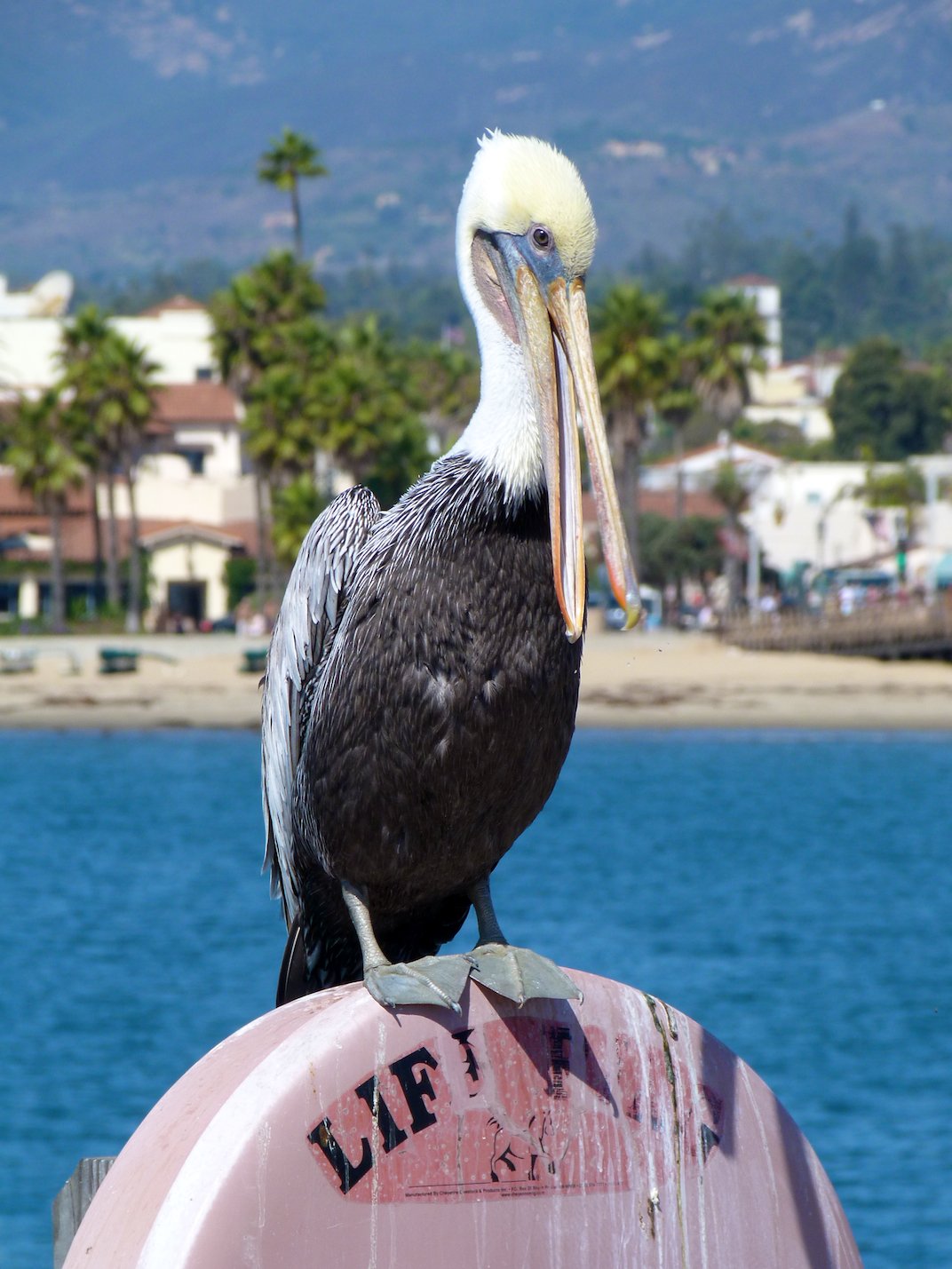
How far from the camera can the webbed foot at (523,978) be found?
10.7 ft

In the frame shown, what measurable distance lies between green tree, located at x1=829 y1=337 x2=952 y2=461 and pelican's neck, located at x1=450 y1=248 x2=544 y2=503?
89519 millimetres

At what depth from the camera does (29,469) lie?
1806 inches

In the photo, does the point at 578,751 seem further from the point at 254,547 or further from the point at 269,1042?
the point at 269,1042

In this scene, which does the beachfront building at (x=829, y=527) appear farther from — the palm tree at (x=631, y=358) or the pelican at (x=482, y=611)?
the pelican at (x=482, y=611)

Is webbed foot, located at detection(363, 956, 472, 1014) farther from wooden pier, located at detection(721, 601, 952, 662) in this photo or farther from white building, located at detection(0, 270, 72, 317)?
white building, located at detection(0, 270, 72, 317)

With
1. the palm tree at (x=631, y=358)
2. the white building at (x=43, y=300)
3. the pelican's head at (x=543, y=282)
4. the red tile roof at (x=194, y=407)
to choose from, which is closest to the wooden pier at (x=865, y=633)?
the palm tree at (x=631, y=358)

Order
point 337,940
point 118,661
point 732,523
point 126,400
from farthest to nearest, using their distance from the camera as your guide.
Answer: point 732,523 < point 126,400 < point 118,661 < point 337,940

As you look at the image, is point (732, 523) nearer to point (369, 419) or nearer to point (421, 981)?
point (369, 419)

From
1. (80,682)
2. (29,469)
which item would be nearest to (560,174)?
(80,682)

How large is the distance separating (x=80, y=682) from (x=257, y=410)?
27.2 feet

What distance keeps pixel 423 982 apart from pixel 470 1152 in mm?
295

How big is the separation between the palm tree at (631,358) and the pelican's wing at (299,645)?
3990 centimetres

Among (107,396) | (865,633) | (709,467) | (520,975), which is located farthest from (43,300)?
(520,975)

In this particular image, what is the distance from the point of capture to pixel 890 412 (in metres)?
93.4
